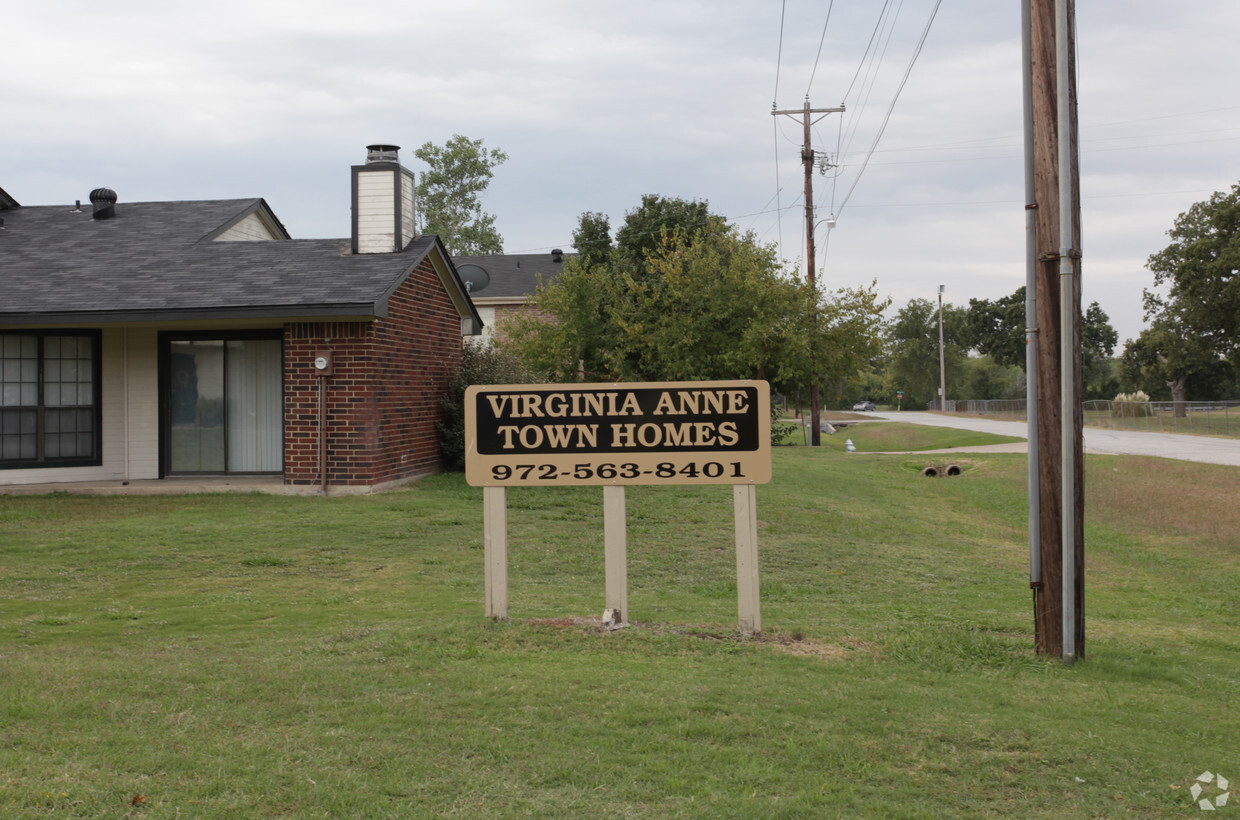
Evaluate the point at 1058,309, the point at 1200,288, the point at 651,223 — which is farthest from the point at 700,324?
the point at 1200,288

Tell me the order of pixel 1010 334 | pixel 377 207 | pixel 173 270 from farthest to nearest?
pixel 1010 334 < pixel 377 207 < pixel 173 270

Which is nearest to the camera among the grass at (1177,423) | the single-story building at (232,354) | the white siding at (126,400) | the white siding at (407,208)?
the single-story building at (232,354)

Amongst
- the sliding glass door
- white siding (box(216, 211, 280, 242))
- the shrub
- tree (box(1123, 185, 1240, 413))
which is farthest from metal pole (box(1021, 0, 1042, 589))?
tree (box(1123, 185, 1240, 413))

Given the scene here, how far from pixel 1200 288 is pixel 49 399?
56881mm

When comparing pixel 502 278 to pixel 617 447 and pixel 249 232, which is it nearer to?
pixel 249 232

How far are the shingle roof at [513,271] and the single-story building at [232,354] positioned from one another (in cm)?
2653

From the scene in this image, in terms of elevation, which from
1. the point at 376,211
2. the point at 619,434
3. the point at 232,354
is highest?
the point at 376,211

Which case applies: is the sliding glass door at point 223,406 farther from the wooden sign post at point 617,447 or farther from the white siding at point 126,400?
the wooden sign post at point 617,447

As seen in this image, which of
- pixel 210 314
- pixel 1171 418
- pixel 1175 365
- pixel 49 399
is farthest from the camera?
pixel 1175 365

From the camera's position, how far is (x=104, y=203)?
66.0 ft

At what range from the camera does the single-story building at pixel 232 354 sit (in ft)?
50.2

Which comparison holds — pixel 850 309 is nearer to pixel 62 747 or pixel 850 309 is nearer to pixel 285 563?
pixel 285 563

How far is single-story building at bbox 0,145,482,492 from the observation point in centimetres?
1530

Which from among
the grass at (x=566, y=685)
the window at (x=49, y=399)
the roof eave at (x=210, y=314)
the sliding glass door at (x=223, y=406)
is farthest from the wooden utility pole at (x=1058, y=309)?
the window at (x=49, y=399)
